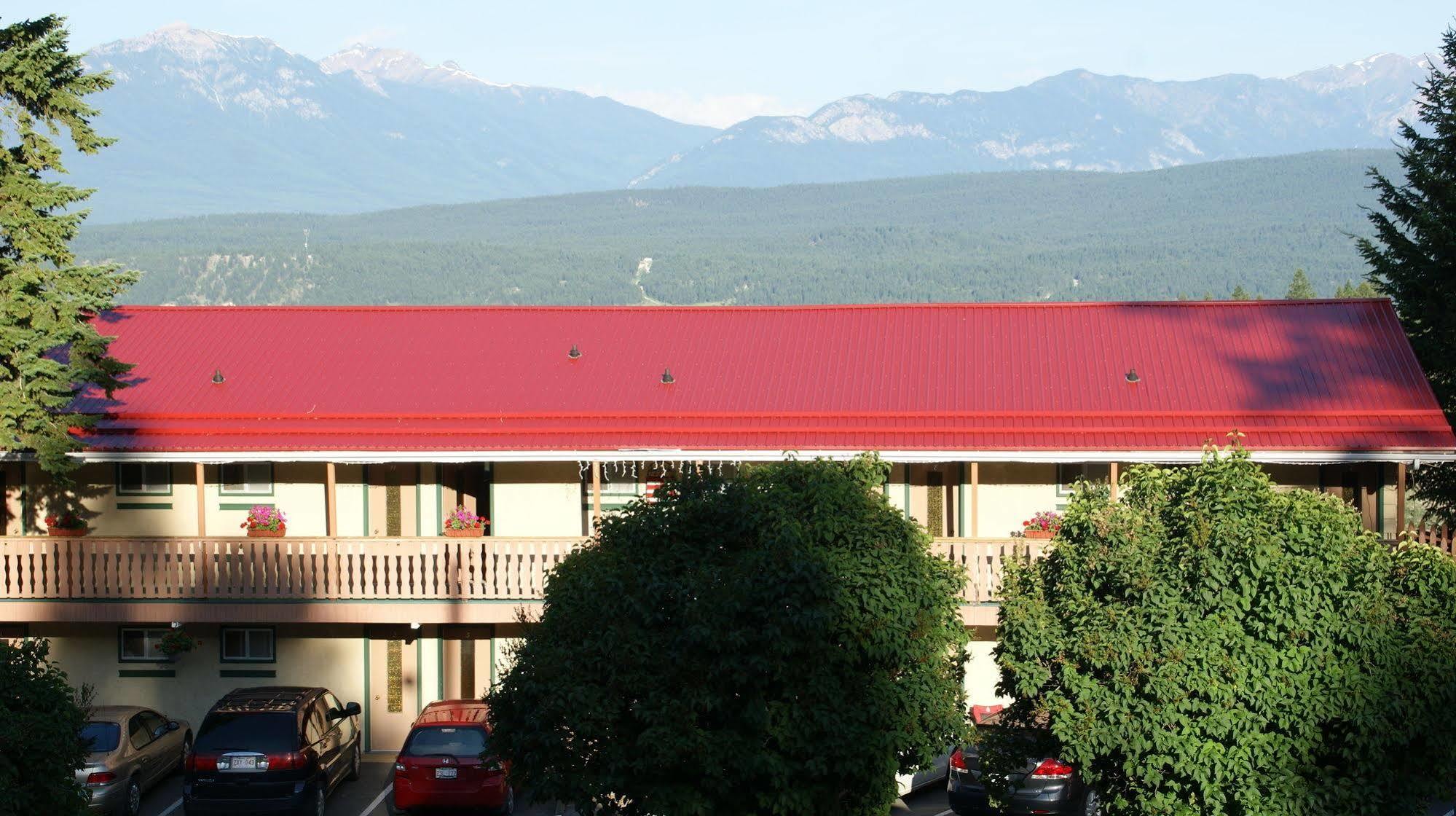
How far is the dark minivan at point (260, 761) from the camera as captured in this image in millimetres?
20969

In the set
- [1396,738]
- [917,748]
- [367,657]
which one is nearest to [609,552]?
[917,748]

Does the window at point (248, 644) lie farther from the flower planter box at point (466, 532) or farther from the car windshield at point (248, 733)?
the car windshield at point (248, 733)

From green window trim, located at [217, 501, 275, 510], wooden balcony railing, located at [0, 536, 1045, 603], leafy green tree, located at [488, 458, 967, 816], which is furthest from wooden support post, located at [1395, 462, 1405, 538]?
green window trim, located at [217, 501, 275, 510]

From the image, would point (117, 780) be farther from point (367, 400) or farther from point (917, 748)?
point (917, 748)

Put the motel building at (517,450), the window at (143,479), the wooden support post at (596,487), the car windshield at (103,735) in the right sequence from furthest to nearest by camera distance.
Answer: the window at (143,479) → the motel building at (517,450) → the wooden support post at (596,487) → the car windshield at (103,735)

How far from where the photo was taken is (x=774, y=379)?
27.7 m

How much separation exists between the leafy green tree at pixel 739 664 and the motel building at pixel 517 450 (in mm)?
8569

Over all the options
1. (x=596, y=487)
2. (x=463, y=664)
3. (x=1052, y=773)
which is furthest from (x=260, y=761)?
(x=1052, y=773)

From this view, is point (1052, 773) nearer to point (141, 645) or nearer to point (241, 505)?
point (241, 505)

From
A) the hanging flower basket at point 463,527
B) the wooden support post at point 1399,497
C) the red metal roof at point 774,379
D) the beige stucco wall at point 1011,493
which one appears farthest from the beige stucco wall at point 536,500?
the wooden support post at point 1399,497

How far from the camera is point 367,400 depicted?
27.1m

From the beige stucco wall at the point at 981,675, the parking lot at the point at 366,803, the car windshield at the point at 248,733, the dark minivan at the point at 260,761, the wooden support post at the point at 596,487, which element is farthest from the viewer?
the beige stucco wall at the point at 981,675

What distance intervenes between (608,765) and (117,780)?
30.8 ft

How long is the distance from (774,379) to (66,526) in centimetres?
1106
